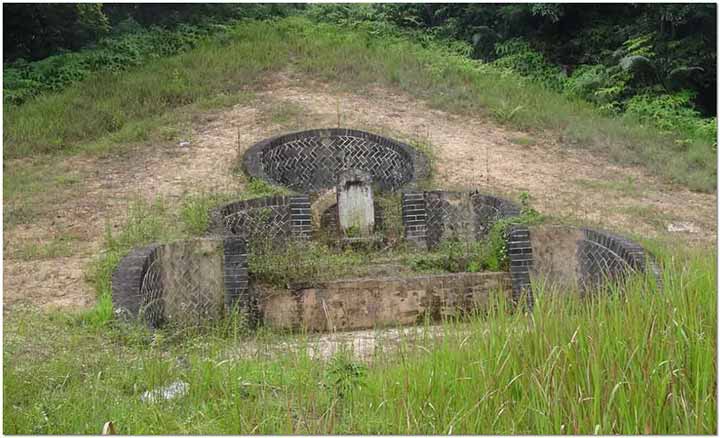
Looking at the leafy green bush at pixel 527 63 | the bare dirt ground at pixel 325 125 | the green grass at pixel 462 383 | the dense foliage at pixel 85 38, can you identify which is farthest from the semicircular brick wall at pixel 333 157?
the green grass at pixel 462 383

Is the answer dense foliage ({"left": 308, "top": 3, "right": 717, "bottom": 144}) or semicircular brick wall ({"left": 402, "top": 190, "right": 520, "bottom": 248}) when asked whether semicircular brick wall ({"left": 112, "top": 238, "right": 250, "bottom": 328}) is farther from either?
dense foliage ({"left": 308, "top": 3, "right": 717, "bottom": 144})

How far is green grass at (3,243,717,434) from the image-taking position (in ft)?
10.2

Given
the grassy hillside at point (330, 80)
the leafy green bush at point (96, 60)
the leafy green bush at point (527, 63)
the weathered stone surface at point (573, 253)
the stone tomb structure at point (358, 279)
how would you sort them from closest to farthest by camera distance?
1. the stone tomb structure at point (358, 279)
2. the weathered stone surface at point (573, 253)
3. the grassy hillside at point (330, 80)
4. the leafy green bush at point (96, 60)
5. the leafy green bush at point (527, 63)

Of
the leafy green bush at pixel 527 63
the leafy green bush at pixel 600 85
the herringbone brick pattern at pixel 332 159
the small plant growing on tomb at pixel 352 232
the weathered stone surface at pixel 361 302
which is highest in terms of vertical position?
the leafy green bush at pixel 527 63

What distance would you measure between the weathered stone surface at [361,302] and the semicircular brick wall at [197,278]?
0.30 meters

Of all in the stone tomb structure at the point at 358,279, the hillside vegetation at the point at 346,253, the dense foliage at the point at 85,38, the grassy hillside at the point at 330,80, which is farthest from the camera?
the dense foliage at the point at 85,38

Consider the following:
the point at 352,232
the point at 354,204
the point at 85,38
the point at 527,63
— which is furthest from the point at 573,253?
the point at 85,38

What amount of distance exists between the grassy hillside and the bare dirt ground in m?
0.56

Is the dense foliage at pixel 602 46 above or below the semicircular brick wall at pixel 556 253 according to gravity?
above

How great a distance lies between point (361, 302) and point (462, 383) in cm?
456

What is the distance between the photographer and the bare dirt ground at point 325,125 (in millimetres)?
8656

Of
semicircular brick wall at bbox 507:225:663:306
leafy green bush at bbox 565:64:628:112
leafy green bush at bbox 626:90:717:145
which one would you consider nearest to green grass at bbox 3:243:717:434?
semicircular brick wall at bbox 507:225:663:306

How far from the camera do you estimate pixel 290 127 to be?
13289mm

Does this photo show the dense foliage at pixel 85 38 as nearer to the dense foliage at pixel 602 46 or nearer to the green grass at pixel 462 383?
the dense foliage at pixel 602 46
